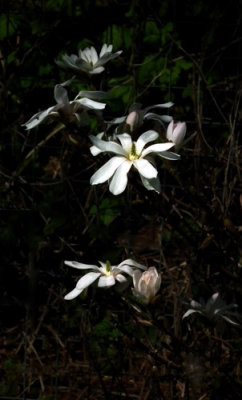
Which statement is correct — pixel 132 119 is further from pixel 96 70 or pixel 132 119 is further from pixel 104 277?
pixel 104 277

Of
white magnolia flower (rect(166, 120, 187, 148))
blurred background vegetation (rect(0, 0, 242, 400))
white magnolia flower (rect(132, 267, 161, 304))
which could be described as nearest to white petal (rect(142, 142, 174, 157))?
white magnolia flower (rect(166, 120, 187, 148))

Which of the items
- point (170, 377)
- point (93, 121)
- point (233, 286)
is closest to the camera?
point (170, 377)

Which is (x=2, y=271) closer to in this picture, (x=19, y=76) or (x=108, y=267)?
(x=19, y=76)

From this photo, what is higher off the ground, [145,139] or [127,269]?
[145,139]

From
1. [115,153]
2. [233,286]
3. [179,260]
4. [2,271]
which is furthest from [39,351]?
[115,153]

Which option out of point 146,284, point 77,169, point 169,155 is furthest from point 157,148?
point 77,169

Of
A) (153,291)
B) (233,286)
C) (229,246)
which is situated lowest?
(233,286)

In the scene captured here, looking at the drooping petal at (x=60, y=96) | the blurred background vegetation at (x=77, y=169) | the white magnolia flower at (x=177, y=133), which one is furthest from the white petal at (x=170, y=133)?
the blurred background vegetation at (x=77, y=169)
